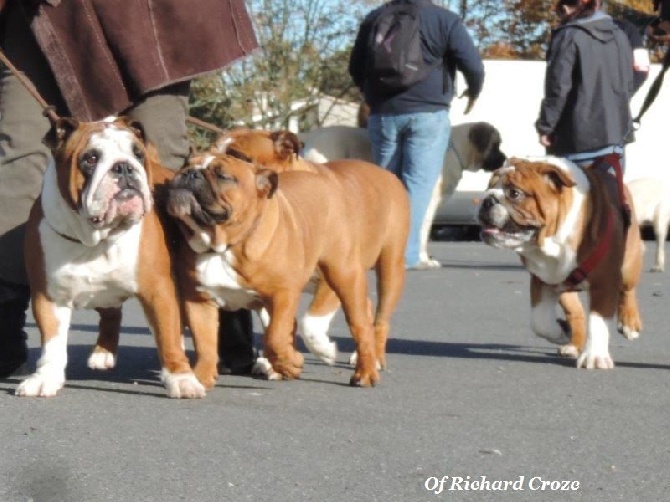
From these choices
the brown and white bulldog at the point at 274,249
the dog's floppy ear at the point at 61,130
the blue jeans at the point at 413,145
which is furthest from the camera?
the blue jeans at the point at 413,145

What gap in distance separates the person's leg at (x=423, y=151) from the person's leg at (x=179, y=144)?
16.1ft

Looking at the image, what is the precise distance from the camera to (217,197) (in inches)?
237

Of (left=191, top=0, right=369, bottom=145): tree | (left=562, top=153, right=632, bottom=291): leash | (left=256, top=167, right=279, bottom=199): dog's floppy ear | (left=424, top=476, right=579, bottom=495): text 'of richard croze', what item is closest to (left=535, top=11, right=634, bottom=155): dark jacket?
(left=562, top=153, right=632, bottom=291): leash

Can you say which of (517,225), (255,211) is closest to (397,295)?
(517,225)

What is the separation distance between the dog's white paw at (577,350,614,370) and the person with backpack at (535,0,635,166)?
2.05 m

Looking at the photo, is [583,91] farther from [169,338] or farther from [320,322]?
[169,338]

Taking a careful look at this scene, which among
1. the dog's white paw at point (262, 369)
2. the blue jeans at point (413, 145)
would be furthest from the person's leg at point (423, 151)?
A: the dog's white paw at point (262, 369)

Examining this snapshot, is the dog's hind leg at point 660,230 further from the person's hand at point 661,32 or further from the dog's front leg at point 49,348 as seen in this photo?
the dog's front leg at point 49,348

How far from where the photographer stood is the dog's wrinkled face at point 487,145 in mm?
16109

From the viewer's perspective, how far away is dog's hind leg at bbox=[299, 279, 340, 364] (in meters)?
6.85

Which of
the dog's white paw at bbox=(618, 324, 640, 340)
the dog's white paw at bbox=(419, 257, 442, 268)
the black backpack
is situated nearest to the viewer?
the dog's white paw at bbox=(618, 324, 640, 340)

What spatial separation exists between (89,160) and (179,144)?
1093 mm

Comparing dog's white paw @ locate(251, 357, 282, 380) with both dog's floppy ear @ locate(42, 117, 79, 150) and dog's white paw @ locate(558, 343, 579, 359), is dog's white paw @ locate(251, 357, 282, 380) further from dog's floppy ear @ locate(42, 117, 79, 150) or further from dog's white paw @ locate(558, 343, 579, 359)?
dog's white paw @ locate(558, 343, 579, 359)

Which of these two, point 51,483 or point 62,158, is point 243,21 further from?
point 51,483
